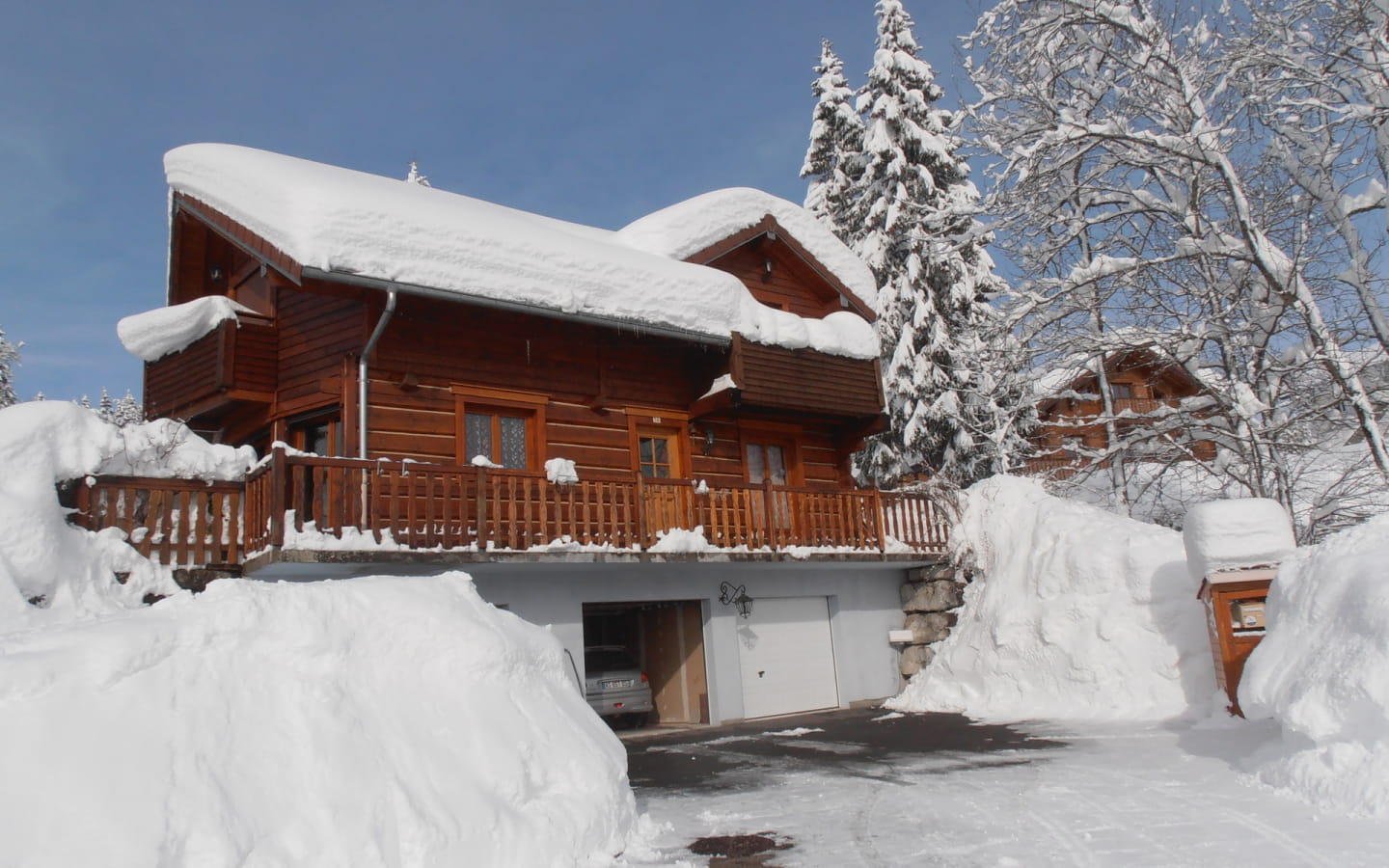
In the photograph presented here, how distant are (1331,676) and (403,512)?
9.79 m

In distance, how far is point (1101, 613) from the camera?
13219 mm

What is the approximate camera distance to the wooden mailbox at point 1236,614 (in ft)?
31.7

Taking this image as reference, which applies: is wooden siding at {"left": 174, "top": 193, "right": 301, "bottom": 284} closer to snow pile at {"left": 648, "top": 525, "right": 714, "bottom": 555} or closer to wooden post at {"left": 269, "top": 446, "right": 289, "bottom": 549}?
wooden post at {"left": 269, "top": 446, "right": 289, "bottom": 549}

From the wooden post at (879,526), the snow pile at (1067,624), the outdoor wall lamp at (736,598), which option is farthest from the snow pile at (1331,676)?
the wooden post at (879,526)

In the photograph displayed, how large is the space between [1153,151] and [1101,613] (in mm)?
6040

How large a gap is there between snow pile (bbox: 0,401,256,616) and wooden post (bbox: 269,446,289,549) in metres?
1.56

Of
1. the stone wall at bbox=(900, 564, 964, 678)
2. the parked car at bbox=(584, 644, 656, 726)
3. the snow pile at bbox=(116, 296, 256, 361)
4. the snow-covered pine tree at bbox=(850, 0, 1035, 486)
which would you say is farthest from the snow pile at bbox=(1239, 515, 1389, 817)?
the snow-covered pine tree at bbox=(850, 0, 1035, 486)

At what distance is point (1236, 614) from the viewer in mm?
9867

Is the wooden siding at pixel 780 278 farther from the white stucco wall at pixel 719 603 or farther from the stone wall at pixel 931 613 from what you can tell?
the stone wall at pixel 931 613

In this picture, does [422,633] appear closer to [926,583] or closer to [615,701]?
[615,701]

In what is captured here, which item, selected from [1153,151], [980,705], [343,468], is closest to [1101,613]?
[980,705]

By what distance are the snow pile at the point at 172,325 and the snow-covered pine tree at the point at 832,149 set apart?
16.8m

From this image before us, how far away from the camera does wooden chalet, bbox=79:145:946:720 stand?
467 inches

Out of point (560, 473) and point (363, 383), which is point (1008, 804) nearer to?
point (560, 473)
